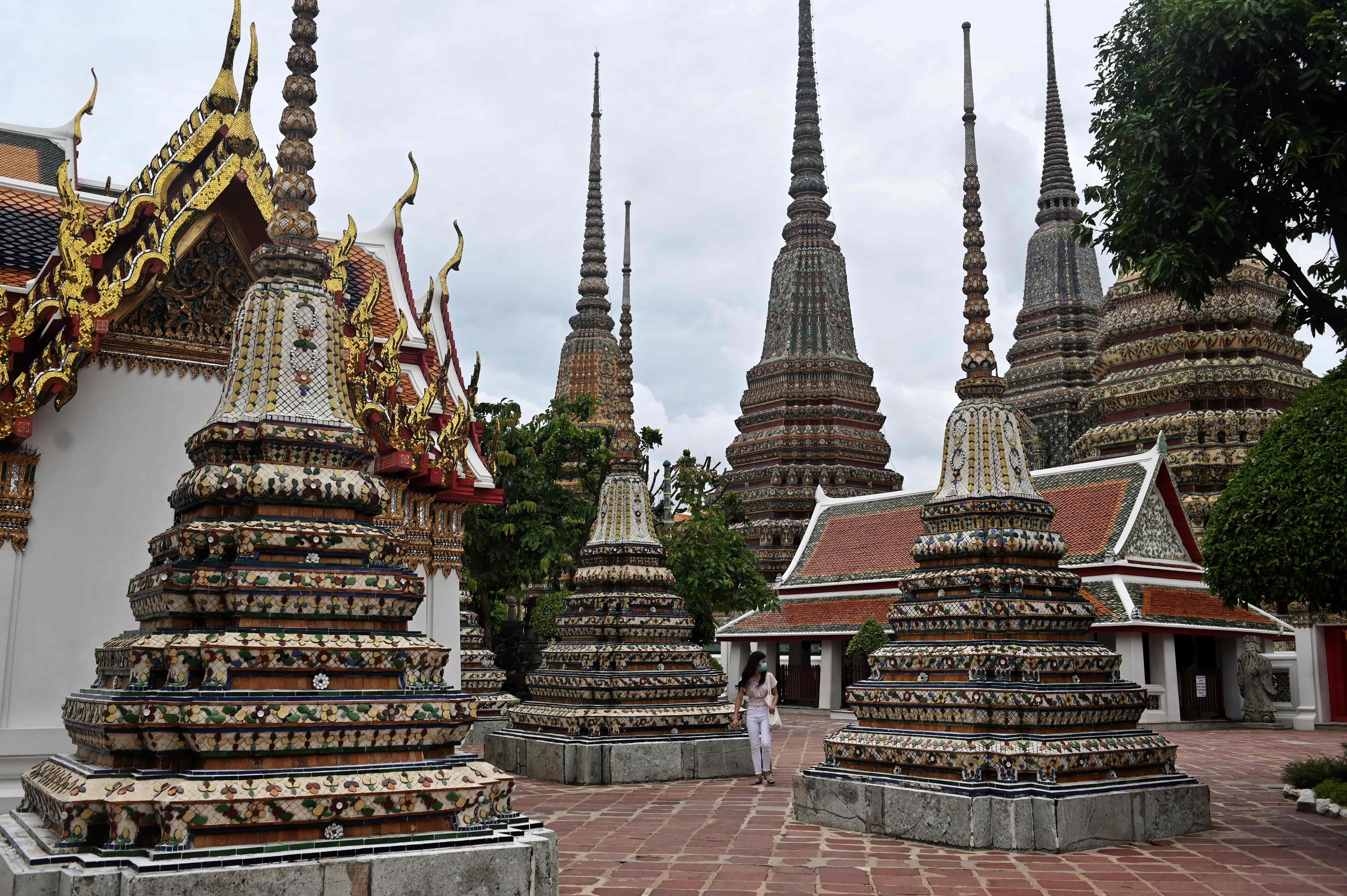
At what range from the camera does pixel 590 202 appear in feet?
146

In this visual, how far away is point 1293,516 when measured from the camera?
9.60 metres

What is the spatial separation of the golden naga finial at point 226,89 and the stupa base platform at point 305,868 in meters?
4.99

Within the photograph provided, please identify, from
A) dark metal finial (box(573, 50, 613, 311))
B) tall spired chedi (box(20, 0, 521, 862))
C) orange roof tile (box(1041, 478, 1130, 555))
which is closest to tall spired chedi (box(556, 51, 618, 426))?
dark metal finial (box(573, 50, 613, 311))

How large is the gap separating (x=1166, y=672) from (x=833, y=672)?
23.3 feet

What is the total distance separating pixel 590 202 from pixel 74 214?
37.5 m

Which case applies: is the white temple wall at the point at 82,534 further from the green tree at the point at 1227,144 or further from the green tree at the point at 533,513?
the green tree at the point at 533,513

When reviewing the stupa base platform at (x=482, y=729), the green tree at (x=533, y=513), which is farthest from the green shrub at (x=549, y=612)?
the stupa base platform at (x=482, y=729)

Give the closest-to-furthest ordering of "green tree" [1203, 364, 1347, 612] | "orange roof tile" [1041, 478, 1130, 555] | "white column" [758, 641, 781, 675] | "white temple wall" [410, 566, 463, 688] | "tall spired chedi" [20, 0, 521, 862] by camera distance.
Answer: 1. "tall spired chedi" [20, 0, 521, 862]
2. "green tree" [1203, 364, 1347, 612]
3. "white temple wall" [410, 566, 463, 688]
4. "orange roof tile" [1041, 478, 1130, 555]
5. "white column" [758, 641, 781, 675]

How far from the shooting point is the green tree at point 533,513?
21531mm

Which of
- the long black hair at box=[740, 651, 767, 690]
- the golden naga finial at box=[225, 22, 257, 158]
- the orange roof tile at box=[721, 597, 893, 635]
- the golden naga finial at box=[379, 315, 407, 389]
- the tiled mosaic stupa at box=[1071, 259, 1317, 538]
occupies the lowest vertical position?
the long black hair at box=[740, 651, 767, 690]

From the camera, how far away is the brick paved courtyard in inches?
271

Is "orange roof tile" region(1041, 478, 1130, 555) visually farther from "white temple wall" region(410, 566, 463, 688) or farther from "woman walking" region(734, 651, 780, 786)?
"white temple wall" region(410, 566, 463, 688)

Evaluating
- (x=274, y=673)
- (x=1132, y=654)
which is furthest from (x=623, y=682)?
A: (x=1132, y=654)

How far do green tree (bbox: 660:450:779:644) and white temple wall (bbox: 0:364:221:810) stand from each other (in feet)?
44.4
